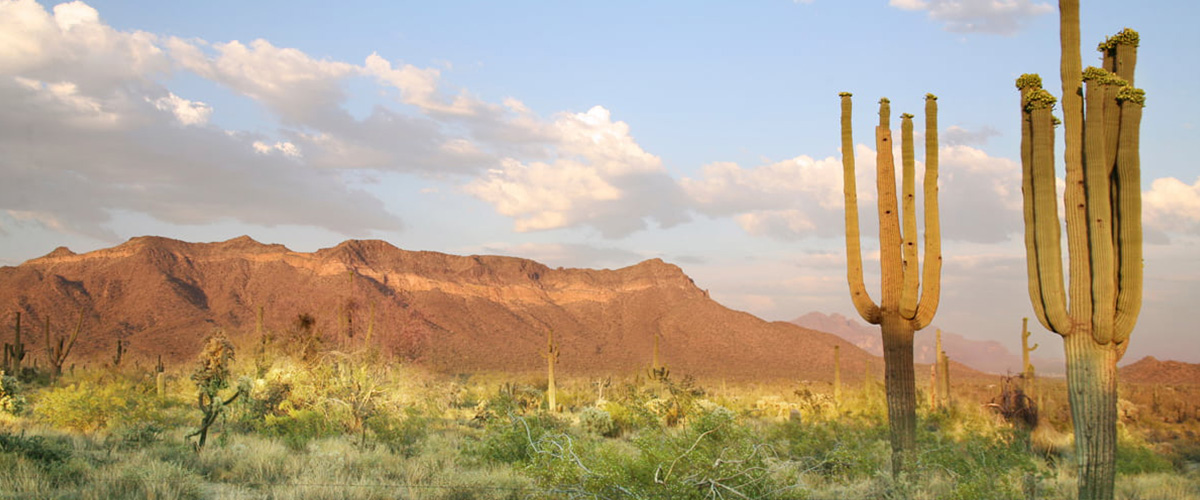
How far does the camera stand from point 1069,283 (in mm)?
7836

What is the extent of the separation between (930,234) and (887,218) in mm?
597

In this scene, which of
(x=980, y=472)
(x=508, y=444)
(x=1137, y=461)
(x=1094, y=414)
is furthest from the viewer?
(x=1137, y=461)

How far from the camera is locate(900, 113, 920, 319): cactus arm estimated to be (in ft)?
33.2

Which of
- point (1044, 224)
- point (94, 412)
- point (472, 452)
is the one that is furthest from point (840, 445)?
point (94, 412)

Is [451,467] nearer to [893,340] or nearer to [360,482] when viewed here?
[360,482]

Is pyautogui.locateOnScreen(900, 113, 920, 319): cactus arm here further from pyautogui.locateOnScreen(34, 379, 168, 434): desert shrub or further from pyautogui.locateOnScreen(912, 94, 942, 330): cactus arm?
pyautogui.locateOnScreen(34, 379, 168, 434): desert shrub

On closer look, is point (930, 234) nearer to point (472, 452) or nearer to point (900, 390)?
point (900, 390)

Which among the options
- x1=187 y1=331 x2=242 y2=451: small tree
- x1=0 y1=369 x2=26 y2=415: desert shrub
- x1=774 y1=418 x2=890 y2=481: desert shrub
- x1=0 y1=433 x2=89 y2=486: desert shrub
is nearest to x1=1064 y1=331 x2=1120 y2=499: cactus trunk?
x1=774 y1=418 x2=890 y2=481: desert shrub

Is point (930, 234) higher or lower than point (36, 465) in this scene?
higher

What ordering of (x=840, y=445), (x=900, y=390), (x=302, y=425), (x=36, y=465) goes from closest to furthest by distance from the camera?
(x=36, y=465) → (x=900, y=390) → (x=840, y=445) → (x=302, y=425)

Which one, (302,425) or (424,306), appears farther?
(424,306)

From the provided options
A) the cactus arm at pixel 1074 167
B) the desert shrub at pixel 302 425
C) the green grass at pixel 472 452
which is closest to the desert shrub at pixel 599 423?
the green grass at pixel 472 452

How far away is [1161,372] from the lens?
45.8 meters

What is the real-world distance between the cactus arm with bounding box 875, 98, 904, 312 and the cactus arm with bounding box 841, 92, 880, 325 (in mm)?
354
